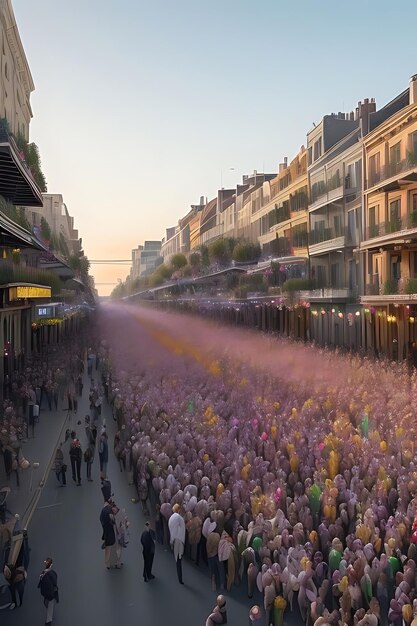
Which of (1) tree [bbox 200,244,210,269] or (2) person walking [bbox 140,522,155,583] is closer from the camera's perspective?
(2) person walking [bbox 140,522,155,583]

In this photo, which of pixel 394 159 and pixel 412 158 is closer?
pixel 412 158

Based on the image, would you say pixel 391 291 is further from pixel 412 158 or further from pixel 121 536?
pixel 121 536

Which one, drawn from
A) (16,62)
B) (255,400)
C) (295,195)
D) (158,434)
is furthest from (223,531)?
(295,195)

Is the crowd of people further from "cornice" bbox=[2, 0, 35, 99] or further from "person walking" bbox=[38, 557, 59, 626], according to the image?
"cornice" bbox=[2, 0, 35, 99]

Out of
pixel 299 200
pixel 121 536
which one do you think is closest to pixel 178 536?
pixel 121 536

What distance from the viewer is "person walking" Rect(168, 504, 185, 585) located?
10984 mm

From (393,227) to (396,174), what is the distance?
240 centimetres

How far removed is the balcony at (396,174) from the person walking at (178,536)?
793 inches

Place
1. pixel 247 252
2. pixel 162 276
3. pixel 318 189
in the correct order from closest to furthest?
pixel 318 189 → pixel 247 252 → pixel 162 276

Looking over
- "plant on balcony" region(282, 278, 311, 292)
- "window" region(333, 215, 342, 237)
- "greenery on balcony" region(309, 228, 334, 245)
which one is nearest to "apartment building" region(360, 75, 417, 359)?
"window" region(333, 215, 342, 237)

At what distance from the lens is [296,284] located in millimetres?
43750

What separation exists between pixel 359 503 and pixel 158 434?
244 inches

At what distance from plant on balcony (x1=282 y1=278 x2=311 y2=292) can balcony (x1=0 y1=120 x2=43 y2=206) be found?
63.0 ft

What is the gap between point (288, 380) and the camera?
23.4 m
